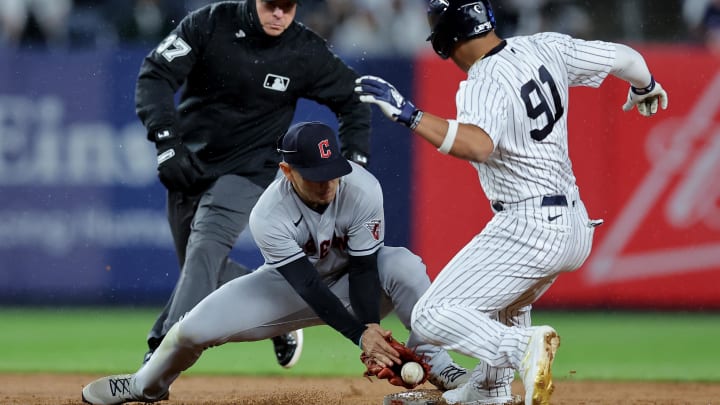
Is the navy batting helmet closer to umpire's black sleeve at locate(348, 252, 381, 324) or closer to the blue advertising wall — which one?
umpire's black sleeve at locate(348, 252, 381, 324)

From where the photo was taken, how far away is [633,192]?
9.97 meters

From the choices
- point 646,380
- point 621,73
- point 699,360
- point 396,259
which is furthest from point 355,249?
point 699,360

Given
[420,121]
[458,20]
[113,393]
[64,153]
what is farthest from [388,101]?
[64,153]

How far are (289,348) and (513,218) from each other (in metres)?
2.65

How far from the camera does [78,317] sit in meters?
9.95

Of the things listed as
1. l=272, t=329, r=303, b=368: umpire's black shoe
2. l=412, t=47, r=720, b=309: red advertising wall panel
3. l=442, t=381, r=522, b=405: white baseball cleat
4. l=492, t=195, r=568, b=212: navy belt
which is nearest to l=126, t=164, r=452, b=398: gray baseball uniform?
l=442, t=381, r=522, b=405: white baseball cleat

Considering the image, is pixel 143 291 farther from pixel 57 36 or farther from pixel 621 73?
pixel 621 73

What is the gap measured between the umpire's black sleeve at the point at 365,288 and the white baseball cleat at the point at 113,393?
1.15m

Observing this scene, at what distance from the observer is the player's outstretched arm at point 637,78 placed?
5242mm

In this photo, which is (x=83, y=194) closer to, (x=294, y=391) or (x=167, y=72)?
(x=167, y=72)

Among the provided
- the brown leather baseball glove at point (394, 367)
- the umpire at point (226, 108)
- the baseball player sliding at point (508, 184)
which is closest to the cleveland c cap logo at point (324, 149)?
the baseball player sliding at point (508, 184)

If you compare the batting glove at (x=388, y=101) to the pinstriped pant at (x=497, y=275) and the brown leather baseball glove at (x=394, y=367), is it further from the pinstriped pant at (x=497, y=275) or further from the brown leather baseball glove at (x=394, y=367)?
the brown leather baseball glove at (x=394, y=367)

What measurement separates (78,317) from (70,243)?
0.69 meters

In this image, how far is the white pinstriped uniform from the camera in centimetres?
478
